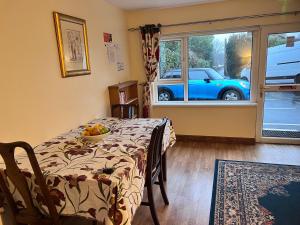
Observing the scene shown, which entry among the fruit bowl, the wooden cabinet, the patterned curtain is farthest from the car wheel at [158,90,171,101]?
the fruit bowl

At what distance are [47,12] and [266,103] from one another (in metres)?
3.43

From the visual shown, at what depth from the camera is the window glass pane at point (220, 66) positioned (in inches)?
144

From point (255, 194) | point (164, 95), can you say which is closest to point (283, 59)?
point (164, 95)

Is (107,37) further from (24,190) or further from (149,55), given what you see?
(24,190)

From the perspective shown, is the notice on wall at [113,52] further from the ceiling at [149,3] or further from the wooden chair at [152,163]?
the wooden chair at [152,163]

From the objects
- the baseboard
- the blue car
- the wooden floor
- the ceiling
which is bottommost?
the wooden floor

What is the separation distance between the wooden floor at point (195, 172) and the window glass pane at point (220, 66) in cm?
94

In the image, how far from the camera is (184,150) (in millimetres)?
3676

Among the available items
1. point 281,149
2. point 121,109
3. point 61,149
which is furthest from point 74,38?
point 281,149

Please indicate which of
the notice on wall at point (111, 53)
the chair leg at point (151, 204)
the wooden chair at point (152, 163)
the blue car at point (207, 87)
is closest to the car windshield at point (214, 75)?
the blue car at point (207, 87)

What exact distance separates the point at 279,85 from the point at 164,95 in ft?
6.37

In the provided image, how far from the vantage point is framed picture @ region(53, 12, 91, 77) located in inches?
88.5

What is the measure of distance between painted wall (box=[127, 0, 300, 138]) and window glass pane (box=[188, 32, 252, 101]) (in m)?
0.22

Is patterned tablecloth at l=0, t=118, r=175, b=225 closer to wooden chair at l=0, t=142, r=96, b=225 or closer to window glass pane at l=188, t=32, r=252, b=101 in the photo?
wooden chair at l=0, t=142, r=96, b=225
